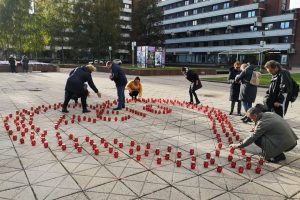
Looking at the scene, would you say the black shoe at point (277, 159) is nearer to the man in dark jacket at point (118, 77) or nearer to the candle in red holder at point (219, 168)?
the candle in red holder at point (219, 168)

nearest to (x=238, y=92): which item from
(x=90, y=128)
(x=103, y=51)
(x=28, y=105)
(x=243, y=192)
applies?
(x=90, y=128)

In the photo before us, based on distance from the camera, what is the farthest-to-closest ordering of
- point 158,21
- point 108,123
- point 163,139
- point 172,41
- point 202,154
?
1. point 172,41
2. point 158,21
3. point 108,123
4. point 163,139
5. point 202,154

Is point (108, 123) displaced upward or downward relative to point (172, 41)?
downward

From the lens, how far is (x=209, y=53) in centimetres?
7112

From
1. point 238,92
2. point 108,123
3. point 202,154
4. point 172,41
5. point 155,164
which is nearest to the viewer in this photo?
point 155,164

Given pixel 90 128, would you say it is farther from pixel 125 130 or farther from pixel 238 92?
pixel 238 92

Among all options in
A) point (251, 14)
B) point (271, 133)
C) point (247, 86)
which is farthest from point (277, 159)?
point (251, 14)

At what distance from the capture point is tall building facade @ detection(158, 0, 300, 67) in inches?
2087

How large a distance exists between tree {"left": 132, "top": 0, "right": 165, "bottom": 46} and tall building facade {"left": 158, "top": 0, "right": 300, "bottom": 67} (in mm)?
12785

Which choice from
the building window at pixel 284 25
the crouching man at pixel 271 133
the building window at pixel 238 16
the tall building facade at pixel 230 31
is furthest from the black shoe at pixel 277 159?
the building window at pixel 238 16

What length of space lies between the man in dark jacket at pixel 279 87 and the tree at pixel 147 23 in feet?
206

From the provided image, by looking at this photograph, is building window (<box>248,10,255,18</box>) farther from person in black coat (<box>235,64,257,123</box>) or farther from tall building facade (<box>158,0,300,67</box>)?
person in black coat (<box>235,64,257,123</box>)

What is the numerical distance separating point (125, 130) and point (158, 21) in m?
64.1

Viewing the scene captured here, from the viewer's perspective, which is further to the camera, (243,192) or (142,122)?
(142,122)
